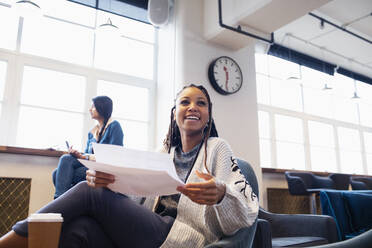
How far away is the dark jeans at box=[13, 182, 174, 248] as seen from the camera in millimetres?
1115

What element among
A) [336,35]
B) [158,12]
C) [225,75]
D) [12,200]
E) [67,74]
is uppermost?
[336,35]

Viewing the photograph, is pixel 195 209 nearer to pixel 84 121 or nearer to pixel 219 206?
pixel 219 206

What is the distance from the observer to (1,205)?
2.99 meters

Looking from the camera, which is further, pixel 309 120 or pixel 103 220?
pixel 309 120

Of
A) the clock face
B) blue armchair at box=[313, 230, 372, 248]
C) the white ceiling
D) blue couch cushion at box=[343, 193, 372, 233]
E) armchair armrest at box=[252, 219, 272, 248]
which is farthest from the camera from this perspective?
the white ceiling

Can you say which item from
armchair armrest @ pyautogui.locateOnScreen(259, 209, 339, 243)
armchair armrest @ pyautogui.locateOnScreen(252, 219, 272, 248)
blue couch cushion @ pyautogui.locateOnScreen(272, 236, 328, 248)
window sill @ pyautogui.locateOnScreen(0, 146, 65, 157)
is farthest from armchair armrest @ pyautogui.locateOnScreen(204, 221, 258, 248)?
window sill @ pyautogui.locateOnScreen(0, 146, 65, 157)

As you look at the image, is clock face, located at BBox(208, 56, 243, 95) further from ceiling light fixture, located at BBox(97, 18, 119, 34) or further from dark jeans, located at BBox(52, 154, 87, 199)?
dark jeans, located at BBox(52, 154, 87, 199)

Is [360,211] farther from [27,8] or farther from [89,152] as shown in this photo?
[27,8]

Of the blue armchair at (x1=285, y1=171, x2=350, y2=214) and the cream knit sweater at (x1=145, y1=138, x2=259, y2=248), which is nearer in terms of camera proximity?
the cream knit sweater at (x1=145, y1=138, x2=259, y2=248)

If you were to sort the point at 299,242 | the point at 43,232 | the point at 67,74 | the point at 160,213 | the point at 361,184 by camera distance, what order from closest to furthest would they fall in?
the point at 43,232 → the point at 160,213 → the point at 299,242 → the point at 67,74 → the point at 361,184

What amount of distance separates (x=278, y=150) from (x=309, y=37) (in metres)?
1.96

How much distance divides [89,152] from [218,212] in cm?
211

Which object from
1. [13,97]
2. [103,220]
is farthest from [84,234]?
[13,97]

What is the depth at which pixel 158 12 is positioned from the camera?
387cm
